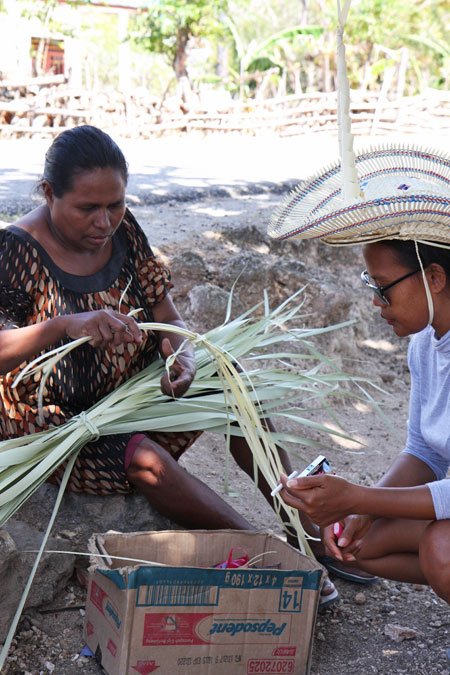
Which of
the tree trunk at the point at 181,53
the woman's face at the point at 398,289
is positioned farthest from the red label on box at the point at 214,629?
the tree trunk at the point at 181,53

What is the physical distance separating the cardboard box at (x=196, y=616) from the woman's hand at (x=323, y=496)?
187mm

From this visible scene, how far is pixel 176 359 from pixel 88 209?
0.51 metres

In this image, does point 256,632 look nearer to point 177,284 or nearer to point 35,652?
point 35,652

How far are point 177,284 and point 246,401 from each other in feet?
6.24

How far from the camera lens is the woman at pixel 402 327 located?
1730 millimetres

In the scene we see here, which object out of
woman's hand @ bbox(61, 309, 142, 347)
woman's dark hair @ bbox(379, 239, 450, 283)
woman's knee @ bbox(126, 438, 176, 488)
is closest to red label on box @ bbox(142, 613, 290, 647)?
woman's knee @ bbox(126, 438, 176, 488)

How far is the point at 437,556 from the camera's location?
1738 mm

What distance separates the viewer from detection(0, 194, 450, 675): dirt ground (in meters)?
2.02

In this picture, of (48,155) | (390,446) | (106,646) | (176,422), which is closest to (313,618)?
(106,646)

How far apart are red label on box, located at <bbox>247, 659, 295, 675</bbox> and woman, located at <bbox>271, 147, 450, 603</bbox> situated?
29 cm

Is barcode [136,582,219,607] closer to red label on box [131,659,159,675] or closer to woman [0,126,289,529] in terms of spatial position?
red label on box [131,659,159,675]

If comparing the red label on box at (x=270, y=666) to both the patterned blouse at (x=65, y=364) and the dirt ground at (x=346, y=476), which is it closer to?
the dirt ground at (x=346, y=476)

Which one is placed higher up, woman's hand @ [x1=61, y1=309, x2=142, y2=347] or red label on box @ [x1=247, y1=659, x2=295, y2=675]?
woman's hand @ [x1=61, y1=309, x2=142, y2=347]

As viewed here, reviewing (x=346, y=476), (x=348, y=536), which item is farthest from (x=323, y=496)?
(x=346, y=476)
